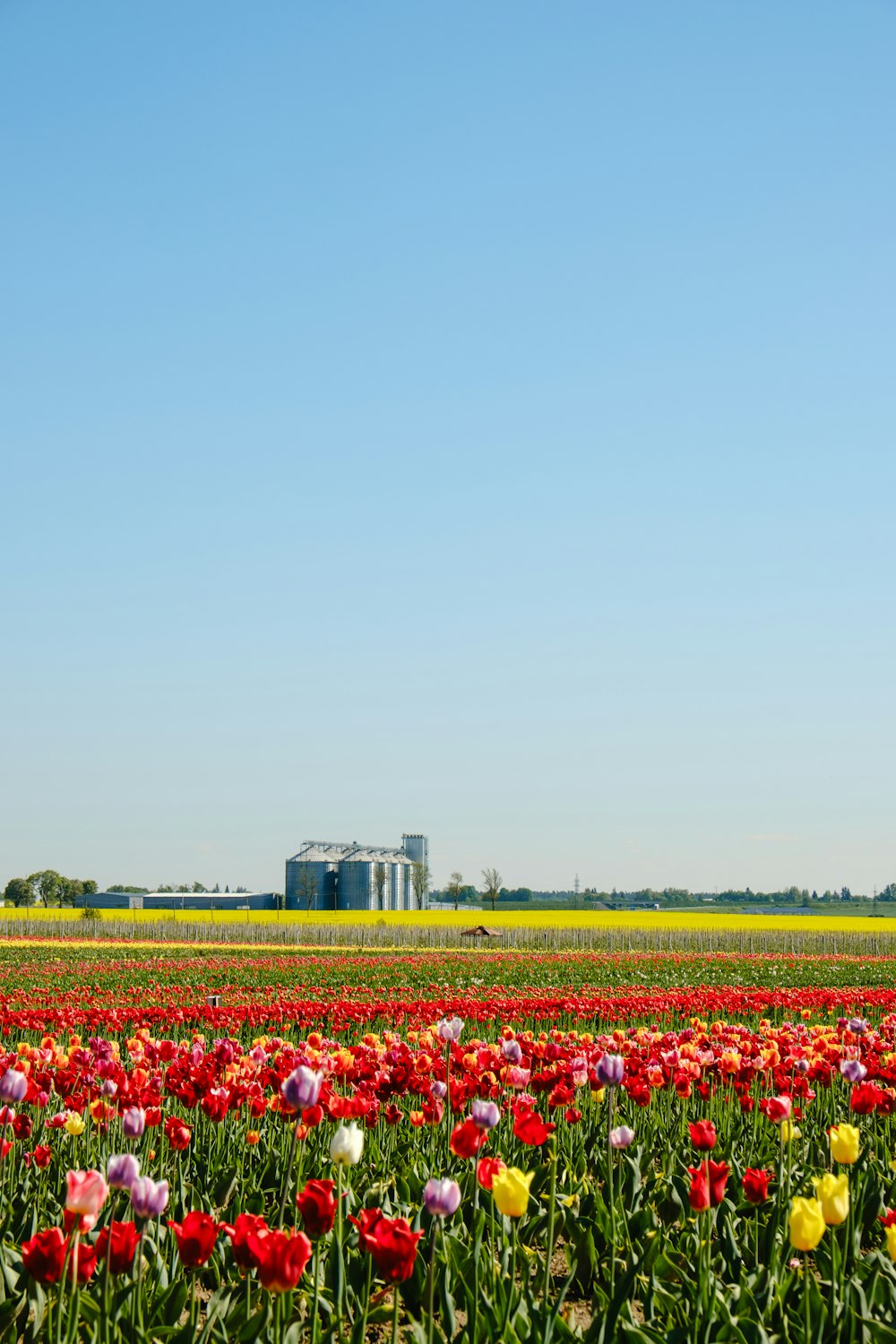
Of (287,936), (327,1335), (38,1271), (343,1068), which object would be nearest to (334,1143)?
(38,1271)

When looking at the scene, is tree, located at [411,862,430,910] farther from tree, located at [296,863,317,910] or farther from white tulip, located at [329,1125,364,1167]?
white tulip, located at [329,1125,364,1167]

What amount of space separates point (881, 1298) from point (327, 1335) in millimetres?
2232

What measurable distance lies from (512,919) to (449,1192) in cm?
6992

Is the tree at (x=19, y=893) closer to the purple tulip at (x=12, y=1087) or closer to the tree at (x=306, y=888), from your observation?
the tree at (x=306, y=888)

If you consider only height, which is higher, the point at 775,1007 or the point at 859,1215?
the point at 859,1215

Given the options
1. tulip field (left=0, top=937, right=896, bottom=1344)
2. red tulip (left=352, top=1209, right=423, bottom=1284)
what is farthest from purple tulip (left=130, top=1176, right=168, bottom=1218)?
red tulip (left=352, top=1209, right=423, bottom=1284)

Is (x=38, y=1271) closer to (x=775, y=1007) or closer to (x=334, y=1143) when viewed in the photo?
(x=334, y=1143)

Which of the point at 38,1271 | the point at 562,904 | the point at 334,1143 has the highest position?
the point at 334,1143

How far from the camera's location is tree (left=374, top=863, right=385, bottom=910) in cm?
10169

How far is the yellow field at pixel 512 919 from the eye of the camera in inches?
2424

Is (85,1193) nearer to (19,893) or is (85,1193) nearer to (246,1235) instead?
(246,1235)

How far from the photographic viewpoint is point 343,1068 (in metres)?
7.05

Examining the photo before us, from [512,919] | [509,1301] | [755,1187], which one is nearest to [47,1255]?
[509,1301]

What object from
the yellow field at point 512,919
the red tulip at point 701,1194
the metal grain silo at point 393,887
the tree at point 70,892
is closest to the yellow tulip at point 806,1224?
the red tulip at point 701,1194
